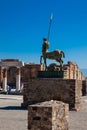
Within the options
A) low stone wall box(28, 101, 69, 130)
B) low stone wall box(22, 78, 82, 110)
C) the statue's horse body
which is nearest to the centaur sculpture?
the statue's horse body

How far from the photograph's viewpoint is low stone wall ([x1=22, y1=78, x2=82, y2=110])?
19859 millimetres

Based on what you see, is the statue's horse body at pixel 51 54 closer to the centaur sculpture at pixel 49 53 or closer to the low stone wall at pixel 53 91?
the centaur sculpture at pixel 49 53

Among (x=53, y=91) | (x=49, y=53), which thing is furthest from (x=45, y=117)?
(x=49, y=53)

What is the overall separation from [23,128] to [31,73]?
40.1 meters

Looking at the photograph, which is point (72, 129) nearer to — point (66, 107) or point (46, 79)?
point (66, 107)

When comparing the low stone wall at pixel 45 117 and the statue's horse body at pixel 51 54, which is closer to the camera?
the low stone wall at pixel 45 117

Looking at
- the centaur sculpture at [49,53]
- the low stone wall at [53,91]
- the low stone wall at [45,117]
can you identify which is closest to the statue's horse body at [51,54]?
the centaur sculpture at [49,53]

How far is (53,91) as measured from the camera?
20.2 m

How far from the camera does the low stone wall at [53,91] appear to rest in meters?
19.9

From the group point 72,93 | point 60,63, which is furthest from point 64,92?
point 60,63

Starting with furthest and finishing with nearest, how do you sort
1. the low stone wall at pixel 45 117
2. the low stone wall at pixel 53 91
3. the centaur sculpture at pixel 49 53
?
1. the centaur sculpture at pixel 49 53
2. the low stone wall at pixel 53 91
3. the low stone wall at pixel 45 117

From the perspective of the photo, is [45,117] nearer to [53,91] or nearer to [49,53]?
[53,91]

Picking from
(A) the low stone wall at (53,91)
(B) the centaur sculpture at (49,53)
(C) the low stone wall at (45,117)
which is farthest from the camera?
(B) the centaur sculpture at (49,53)

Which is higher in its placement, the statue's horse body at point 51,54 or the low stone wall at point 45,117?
the statue's horse body at point 51,54
